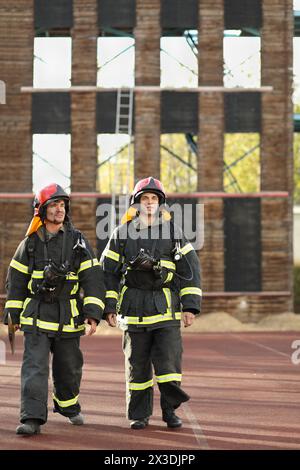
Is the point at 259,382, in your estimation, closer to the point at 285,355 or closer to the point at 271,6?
the point at 285,355

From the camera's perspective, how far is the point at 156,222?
8.98m

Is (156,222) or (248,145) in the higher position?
(248,145)

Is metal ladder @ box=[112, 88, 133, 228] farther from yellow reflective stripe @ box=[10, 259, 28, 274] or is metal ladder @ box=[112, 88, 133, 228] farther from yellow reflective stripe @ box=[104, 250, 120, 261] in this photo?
yellow reflective stripe @ box=[10, 259, 28, 274]

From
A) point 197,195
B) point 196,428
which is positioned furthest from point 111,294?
point 197,195

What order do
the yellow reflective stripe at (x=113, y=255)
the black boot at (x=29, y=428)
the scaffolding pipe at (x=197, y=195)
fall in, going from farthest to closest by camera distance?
the scaffolding pipe at (x=197, y=195) < the yellow reflective stripe at (x=113, y=255) < the black boot at (x=29, y=428)

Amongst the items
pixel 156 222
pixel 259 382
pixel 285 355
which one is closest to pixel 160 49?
pixel 285 355

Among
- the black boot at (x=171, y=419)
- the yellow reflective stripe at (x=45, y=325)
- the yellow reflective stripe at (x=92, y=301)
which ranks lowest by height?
the black boot at (x=171, y=419)

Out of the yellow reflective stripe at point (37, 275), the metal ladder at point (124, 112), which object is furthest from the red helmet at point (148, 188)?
the metal ladder at point (124, 112)

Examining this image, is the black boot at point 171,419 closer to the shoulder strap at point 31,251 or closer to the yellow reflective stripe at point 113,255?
the yellow reflective stripe at point 113,255

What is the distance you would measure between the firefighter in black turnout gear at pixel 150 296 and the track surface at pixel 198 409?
1.23ft

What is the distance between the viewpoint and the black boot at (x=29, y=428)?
8156mm

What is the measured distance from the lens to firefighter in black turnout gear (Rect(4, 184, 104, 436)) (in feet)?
27.8
